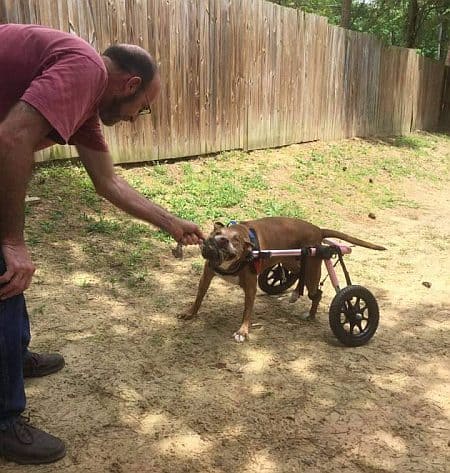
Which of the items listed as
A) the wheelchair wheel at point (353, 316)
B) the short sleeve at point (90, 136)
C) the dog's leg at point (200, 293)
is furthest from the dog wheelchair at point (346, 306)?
the short sleeve at point (90, 136)

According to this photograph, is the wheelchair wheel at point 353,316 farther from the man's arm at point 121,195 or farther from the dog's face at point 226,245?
the man's arm at point 121,195

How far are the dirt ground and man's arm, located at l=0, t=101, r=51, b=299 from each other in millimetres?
1064

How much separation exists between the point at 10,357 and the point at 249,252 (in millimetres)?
1756

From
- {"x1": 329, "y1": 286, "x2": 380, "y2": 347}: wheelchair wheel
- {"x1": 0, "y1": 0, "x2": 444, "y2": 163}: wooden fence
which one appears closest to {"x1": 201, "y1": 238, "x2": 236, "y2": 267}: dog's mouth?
{"x1": 329, "y1": 286, "x2": 380, "y2": 347}: wheelchair wheel

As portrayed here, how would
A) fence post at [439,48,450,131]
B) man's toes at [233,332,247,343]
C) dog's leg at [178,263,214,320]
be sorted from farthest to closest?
fence post at [439,48,450,131]
dog's leg at [178,263,214,320]
man's toes at [233,332,247,343]

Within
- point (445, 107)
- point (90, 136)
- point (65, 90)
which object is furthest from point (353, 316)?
point (445, 107)

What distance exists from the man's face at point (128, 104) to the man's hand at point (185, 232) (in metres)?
0.67

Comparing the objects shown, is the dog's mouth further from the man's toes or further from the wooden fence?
the wooden fence

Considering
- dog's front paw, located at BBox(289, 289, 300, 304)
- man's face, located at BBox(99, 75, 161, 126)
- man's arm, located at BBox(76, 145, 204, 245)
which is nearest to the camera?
man's face, located at BBox(99, 75, 161, 126)

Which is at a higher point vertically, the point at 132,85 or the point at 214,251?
the point at 132,85

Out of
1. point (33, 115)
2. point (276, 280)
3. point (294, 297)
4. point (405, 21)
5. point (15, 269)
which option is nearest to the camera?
point (33, 115)

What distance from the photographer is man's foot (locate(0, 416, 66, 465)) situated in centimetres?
248

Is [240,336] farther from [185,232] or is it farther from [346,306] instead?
[185,232]

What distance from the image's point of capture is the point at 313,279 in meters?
4.23
